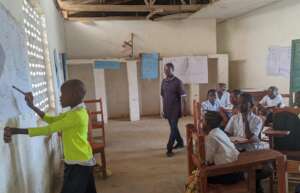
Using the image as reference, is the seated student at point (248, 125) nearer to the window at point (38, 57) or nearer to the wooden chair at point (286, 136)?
the wooden chair at point (286, 136)

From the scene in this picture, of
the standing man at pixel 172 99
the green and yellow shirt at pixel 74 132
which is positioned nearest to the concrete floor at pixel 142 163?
the standing man at pixel 172 99

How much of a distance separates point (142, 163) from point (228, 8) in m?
4.51

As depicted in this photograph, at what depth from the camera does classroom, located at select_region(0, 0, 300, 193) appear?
7.35 ft

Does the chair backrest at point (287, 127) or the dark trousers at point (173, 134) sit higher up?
the chair backrest at point (287, 127)

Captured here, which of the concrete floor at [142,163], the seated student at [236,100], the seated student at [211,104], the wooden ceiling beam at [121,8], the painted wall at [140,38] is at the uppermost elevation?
the wooden ceiling beam at [121,8]

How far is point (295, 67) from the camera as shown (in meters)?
6.26

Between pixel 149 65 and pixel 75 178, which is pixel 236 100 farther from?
pixel 149 65

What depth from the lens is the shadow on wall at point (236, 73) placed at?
861cm

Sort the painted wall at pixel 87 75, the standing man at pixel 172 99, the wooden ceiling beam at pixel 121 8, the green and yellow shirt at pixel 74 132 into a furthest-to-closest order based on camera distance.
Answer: the painted wall at pixel 87 75 → the wooden ceiling beam at pixel 121 8 → the standing man at pixel 172 99 → the green and yellow shirt at pixel 74 132

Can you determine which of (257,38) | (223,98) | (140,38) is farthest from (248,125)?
(140,38)

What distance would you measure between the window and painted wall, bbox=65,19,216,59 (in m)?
4.00

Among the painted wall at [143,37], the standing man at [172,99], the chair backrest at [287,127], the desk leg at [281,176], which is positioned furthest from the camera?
the painted wall at [143,37]

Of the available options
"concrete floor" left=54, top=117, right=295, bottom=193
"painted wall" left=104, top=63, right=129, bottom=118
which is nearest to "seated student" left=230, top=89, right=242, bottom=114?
"concrete floor" left=54, top=117, right=295, bottom=193

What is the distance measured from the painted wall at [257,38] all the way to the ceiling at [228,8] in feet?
0.90
